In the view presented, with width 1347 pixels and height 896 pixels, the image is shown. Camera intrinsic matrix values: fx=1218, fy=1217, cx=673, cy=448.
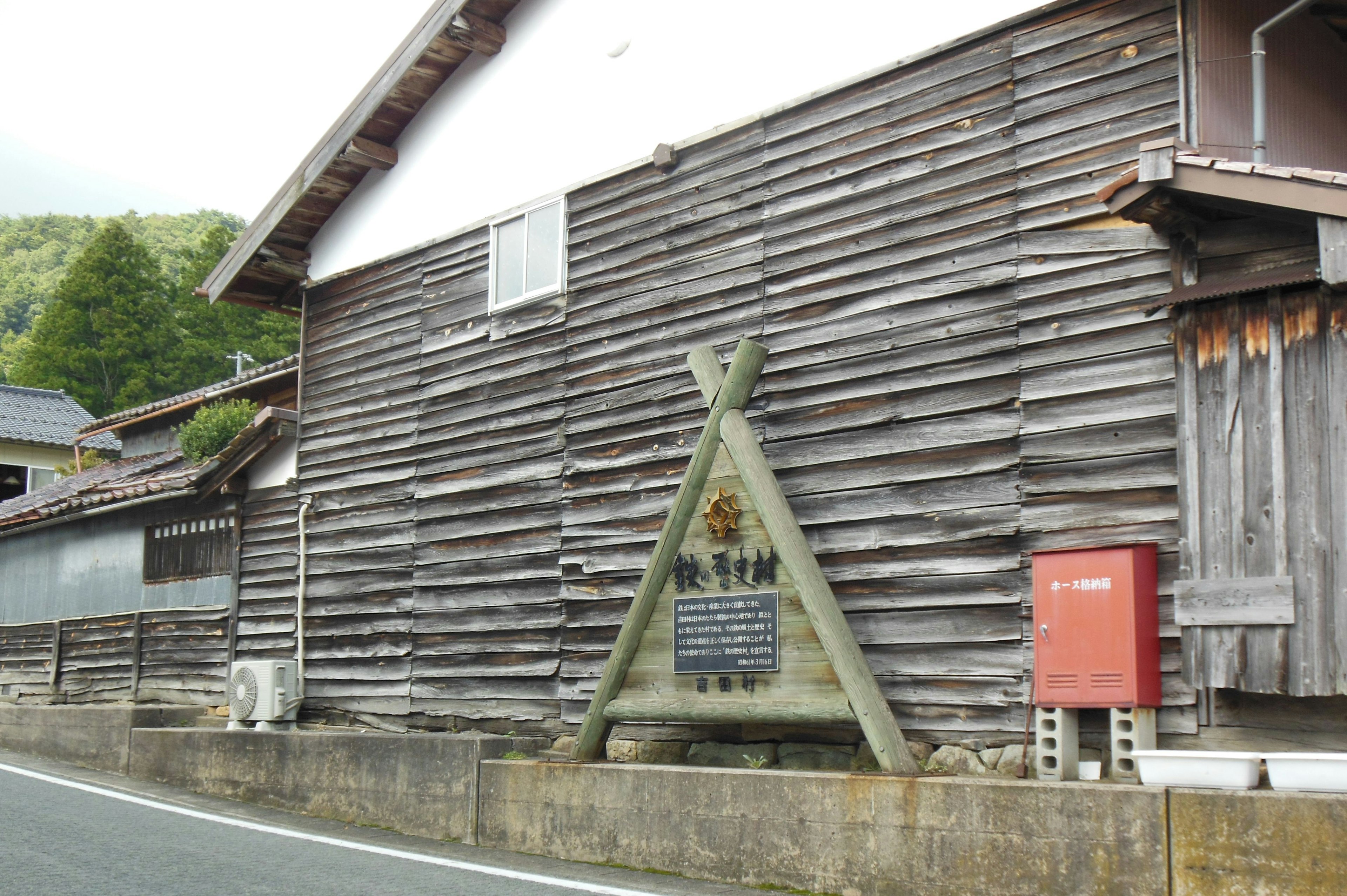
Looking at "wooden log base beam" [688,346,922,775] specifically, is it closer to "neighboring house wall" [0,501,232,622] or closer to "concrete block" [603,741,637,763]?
"concrete block" [603,741,637,763]

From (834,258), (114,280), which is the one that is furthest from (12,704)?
(114,280)

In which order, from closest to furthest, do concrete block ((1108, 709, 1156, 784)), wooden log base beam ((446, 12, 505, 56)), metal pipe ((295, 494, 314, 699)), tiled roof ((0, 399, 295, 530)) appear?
concrete block ((1108, 709, 1156, 784)), wooden log base beam ((446, 12, 505, 56)), metal pipe ((295, 494, 314, 699)), tiled roof ((0, 399, 295, 530))

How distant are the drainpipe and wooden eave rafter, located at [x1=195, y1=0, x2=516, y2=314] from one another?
764 cm

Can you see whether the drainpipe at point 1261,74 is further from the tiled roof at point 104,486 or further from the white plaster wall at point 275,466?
the tiled roof at point 104,486

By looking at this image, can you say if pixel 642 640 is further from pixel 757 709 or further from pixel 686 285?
pixel 686 285

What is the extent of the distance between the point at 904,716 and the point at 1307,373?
138 inches

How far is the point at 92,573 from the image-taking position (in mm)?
18500

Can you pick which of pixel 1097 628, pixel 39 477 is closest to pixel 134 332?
pixel 39 477

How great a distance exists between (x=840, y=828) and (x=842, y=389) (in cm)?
333

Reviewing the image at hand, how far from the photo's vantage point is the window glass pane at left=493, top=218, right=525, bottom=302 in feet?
40.5

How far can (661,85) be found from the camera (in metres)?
11.1

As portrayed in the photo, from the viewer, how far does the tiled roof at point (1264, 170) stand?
6293mm

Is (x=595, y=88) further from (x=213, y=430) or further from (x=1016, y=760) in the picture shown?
(x=213, y=430)

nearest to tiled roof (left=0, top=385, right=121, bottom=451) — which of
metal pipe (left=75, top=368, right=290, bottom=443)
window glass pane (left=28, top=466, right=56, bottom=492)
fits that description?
window glass pane (left=28, top=466, right=56, bottom=492)
